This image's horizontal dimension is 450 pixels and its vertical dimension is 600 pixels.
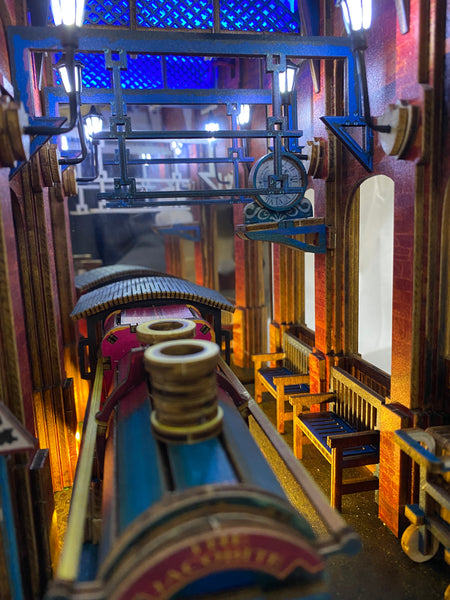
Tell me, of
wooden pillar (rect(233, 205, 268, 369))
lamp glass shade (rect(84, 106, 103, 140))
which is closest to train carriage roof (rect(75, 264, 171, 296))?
lamp glass shade (rect(84, 106, 103, 140))

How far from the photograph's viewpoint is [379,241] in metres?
9.60

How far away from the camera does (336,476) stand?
5.34 m

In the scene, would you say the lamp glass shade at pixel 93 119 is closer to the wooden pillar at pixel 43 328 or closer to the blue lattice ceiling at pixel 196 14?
the blue lattice ceiling at pixel 196 14

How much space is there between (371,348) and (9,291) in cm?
841

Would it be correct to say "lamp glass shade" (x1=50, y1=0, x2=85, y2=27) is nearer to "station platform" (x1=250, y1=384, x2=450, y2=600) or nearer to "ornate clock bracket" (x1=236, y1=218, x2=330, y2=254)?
"ornate clock bracket" (x1=236, y1=218, x2=330, y2=254)

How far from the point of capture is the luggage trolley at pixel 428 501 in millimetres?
4135

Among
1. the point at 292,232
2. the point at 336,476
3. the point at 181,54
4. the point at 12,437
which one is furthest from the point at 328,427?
the point at 181,54

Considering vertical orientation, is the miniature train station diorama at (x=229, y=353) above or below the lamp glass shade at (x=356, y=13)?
below

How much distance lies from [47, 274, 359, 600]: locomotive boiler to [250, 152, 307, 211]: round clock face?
2.41m

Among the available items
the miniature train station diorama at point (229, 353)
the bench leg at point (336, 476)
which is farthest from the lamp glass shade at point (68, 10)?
the bench leg at point (336, 476)

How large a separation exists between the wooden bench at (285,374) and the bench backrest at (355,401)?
0.93m

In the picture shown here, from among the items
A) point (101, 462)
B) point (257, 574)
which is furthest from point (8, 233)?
point (257, 574)

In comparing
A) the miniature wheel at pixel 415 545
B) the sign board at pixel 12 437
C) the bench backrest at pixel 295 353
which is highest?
the sign board at pixel 12 437

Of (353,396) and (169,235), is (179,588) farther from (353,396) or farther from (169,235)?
(169,235)
